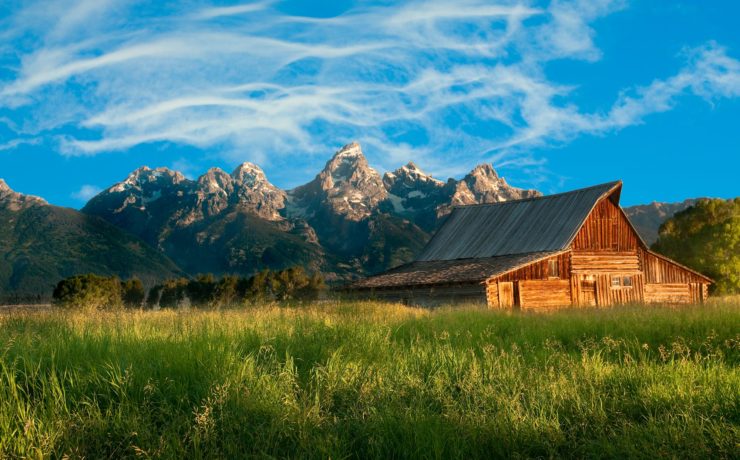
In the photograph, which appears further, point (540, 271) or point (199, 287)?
point (199, 287)

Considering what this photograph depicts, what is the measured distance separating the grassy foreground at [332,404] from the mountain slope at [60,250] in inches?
5721

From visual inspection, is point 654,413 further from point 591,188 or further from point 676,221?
point 676,221

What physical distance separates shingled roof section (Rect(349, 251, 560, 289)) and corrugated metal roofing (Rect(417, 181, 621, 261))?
1.10 meters

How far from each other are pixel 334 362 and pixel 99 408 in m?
2.71

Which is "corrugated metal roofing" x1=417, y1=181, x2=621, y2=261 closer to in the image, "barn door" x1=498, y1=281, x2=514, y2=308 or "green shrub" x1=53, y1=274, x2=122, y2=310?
"barn door" x1=498, y1=281, x2=514, y2=308

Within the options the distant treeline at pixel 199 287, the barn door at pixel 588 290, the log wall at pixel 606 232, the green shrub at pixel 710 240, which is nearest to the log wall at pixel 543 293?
the barn door at pixel 588 290

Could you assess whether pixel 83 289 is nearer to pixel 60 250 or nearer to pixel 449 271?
pixel 449 271

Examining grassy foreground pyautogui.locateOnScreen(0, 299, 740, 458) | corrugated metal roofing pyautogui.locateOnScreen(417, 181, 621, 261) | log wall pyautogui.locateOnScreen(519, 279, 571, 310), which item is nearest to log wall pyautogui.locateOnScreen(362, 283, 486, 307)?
log wall pyautogui.locateOnScreen(519, 279, 571, 310)

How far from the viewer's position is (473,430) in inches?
238

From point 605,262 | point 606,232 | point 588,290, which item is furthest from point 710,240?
point 588,290

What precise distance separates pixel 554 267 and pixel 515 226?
220 inches

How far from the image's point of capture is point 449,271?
36281 mm

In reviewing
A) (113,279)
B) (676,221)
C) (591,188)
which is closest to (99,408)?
(591,188)

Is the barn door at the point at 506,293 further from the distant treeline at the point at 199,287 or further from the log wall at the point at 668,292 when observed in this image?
the distant treeline at the point at 199,287
